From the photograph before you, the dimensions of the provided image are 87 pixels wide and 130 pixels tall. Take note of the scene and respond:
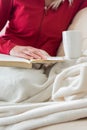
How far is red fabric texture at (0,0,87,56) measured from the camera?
1.34m

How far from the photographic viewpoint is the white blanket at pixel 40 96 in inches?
25.6

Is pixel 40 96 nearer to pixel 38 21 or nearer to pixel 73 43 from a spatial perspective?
pixel 73 43

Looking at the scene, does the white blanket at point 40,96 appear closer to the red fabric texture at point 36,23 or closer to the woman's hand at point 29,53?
the woman's hand at point 29,53

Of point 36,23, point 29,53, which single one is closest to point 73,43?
point 29,53

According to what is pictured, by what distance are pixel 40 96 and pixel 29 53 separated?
27 centimetres

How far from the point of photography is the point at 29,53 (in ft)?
3.47

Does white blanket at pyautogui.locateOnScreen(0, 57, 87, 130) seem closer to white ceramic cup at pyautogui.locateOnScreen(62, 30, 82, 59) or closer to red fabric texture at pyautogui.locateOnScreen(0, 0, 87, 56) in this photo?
white ceramic cup at pyautogui.locateOnScreen(62, 30, 82, 59)

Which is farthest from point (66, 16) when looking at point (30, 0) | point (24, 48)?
point (24, 48)

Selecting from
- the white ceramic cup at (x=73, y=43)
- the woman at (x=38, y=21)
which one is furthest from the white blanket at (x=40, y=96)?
the woman at (x=38, y=21)

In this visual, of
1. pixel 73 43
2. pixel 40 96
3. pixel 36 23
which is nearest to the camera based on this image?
pixel 40 96

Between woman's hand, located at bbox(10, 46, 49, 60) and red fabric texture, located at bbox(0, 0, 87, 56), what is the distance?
20cm

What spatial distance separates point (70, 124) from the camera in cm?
A: 64

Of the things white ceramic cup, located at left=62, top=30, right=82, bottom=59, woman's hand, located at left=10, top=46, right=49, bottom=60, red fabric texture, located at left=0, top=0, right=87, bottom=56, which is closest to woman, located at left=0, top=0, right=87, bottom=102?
red fabric texture, located at left=0, top=0, right=87, bottom=56

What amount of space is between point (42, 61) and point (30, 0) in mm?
556
